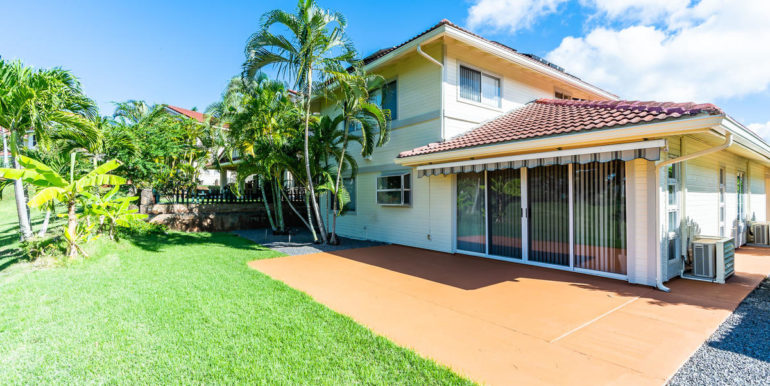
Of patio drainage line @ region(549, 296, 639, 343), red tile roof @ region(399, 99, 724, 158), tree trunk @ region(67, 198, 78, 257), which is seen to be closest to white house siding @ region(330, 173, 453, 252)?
red tile roof @ region(399, 99, 724, 158)

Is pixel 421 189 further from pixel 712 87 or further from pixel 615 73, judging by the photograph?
pixel 712 87

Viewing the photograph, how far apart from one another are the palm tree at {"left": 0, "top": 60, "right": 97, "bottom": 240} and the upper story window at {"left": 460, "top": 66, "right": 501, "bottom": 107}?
1318 cm

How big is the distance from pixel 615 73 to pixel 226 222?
31.4 meters

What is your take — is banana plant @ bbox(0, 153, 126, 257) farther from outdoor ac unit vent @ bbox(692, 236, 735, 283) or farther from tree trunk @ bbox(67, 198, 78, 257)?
outdoor ac unit vent @ bbox(692, 236, 735, 283)

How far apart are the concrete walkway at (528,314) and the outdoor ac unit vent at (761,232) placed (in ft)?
17.8

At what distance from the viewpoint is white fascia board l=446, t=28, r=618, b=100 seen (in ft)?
36.5

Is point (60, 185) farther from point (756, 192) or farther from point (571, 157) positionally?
point (756, 192)

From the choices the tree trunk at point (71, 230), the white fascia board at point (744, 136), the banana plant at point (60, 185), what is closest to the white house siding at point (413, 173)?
the white fascia board at point (744, 136)

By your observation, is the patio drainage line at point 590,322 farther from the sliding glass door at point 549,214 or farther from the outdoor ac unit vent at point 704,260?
the outdoor ac unit vent at point 704,260

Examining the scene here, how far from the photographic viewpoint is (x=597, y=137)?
7336mm

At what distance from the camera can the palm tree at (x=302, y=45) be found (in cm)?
1112

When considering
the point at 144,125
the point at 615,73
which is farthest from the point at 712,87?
the point at 144,125

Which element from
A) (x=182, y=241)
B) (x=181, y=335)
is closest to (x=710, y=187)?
(x=181, y=335)

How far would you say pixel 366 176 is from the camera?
15.9 m
